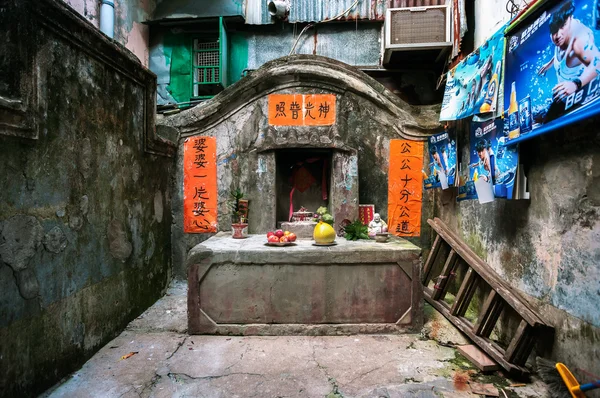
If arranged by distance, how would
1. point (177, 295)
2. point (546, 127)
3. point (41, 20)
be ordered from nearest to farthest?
point (546, 127), point (41, 20), point (177, 295)

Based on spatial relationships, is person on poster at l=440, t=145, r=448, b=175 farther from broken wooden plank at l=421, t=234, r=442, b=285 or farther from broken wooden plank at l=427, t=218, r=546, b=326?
broken wooden plank at l=421, t=234, r=442, b=285

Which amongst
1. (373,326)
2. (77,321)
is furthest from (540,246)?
(77,321)

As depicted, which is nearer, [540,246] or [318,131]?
[540,246]

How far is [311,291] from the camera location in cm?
385

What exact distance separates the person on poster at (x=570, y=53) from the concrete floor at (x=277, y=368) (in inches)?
91.6

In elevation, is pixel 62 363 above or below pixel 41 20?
below

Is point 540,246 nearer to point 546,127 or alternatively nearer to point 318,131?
point 546,127

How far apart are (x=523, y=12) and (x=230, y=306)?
396 cm

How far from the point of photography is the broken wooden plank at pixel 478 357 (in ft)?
9.90

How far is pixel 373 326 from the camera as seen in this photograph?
151 inches

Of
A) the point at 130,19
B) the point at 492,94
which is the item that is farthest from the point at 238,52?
the point at 492,94

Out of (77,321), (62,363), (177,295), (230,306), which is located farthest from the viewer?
(177,295)

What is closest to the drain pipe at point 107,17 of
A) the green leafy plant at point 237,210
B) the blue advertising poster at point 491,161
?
the green leafy plant at point 237,210

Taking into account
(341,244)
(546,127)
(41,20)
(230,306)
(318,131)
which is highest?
(41,20)
